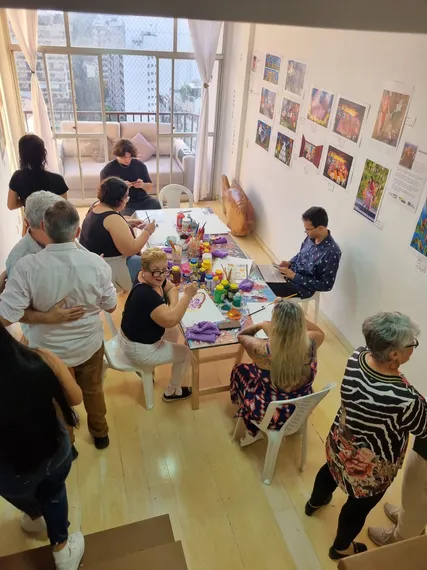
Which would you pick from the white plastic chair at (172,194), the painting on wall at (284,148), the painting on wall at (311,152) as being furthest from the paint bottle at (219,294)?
the painting on wall at (284,148)

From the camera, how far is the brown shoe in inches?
85.0

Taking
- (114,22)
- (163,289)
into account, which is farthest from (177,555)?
(114,22)

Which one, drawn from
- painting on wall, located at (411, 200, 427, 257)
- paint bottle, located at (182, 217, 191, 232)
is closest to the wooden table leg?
paint bottle, located at (182, 217, 191, 232)

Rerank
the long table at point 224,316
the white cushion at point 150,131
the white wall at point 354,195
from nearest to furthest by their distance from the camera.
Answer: the long table at point 224,316
the white wall at point 354,195
the white cushion at point 150,131

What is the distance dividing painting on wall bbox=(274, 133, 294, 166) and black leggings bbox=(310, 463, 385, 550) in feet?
9.84

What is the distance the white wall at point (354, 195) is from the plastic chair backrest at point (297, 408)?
0.97 meters

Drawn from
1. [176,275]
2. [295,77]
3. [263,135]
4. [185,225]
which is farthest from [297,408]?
[263,135]

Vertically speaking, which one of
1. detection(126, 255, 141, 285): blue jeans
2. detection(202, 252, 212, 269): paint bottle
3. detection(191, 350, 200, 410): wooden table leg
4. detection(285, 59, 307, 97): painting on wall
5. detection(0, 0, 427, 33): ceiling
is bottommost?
detection(191, 350, 200, 410): wooden table leg

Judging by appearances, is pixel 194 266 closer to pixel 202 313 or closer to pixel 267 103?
pixel 202 313

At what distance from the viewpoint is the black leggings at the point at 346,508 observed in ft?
6.28

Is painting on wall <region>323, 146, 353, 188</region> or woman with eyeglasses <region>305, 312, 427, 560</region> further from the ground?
painting on wall <region>323, 146, 353, 188</region>

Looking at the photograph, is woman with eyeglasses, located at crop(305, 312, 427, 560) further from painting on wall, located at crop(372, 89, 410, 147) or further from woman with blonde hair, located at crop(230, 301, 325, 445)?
painting on wall, located at crop(372, 89, 410, 147)

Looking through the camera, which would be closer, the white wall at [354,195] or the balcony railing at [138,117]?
the white wall at [354,195]

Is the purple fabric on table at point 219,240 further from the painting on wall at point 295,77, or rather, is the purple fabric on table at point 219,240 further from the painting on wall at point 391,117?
the painting on wall at point 295,77
